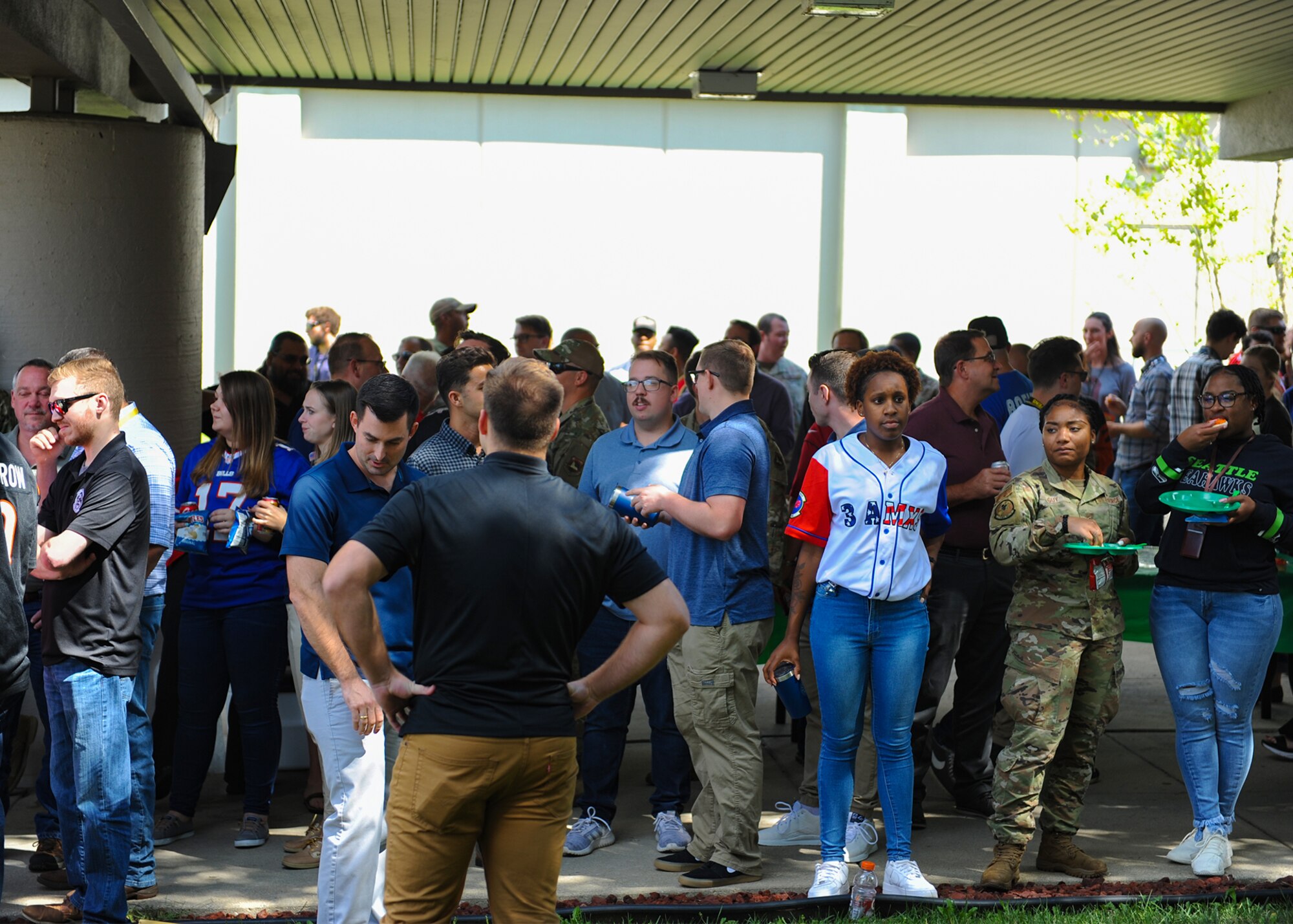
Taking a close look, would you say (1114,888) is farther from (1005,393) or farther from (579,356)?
(579,356)

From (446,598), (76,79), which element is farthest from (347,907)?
(76,79)

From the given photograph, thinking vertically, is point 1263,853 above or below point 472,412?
below

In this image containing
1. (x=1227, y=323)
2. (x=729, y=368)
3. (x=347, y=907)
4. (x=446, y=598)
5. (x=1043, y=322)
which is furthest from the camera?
(x=1043, y=322)

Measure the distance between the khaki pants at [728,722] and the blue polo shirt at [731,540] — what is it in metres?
0.08

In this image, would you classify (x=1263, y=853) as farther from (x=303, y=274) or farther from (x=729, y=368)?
(x=303, y=274)

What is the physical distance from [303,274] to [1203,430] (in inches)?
548

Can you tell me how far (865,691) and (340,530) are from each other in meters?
2.04

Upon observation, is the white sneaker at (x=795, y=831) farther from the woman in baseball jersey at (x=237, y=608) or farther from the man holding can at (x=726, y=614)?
the woman in baseball jersey at (x=237, y=608)

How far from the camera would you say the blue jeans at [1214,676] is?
5.40 m

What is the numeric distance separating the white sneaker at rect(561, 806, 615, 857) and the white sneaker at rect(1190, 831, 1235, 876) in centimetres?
235

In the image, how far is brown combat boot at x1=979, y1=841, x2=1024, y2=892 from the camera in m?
5.15

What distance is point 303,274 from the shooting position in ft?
57.4

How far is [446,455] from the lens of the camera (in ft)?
17.6

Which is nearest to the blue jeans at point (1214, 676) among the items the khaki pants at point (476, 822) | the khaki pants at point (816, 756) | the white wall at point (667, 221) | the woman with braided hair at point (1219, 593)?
the woman with braided hair at point (1219, 593)
